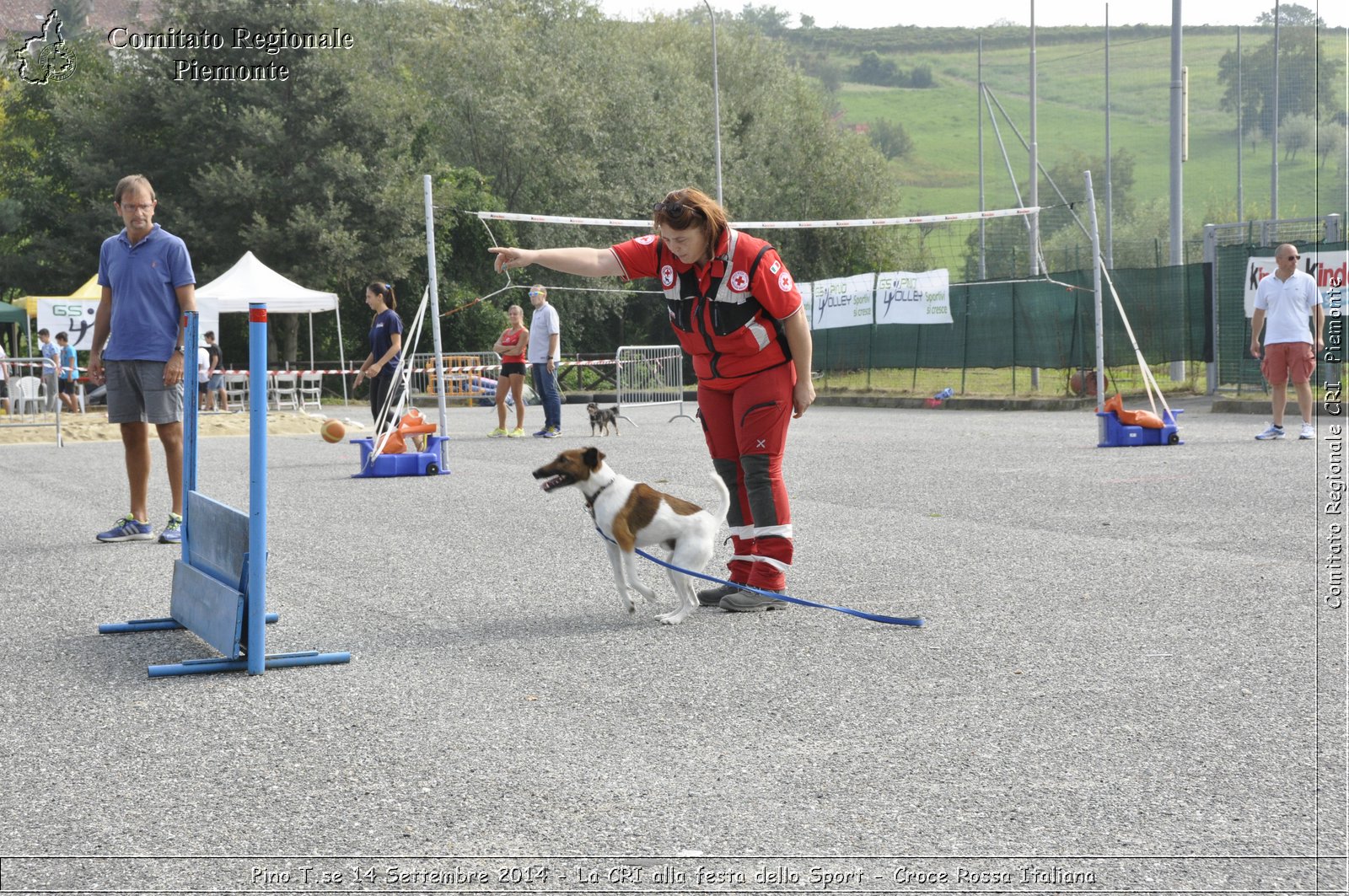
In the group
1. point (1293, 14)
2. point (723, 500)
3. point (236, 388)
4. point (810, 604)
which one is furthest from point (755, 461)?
point (1293, 14)

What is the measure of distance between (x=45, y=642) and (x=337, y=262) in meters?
36.6

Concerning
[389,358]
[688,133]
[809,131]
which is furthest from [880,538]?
[809,131]

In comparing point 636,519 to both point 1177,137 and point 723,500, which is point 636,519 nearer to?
point 723,500

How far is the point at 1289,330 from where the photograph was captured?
46.7ft

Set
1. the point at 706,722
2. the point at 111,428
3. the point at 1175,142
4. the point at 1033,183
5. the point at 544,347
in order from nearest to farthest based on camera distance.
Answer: the point at 706,722, the point at 544,347, the point at 111,428, the point at 1175,142, the point at 1033,183

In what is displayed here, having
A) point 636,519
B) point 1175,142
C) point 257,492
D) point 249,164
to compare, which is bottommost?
point 636,519

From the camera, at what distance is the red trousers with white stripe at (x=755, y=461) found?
19.8 ft

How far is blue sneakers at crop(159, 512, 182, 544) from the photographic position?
8438 millimetres

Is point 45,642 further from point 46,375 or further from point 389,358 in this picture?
point 46,375

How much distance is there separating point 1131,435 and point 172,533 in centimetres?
1008

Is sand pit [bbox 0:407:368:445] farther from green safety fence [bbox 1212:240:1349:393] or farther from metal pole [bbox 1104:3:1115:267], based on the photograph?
metal pole [bbox 1104:3:1115:267]

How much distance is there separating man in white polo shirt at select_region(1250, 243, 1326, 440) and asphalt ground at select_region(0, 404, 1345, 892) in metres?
6.03

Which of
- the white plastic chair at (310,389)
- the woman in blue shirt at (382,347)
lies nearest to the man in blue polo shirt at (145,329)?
the woman in blue shirt at (382,347)

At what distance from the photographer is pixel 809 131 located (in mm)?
58719
